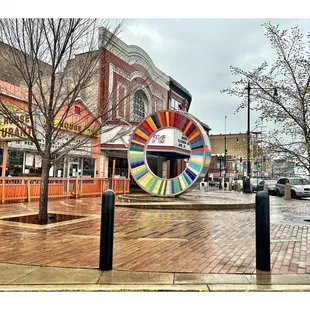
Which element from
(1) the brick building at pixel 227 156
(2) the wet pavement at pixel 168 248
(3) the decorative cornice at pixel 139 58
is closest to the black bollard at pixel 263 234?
(2) the wet pavement at pixel 168 248

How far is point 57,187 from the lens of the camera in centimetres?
1666

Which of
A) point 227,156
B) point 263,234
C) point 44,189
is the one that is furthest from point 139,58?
point 227,156

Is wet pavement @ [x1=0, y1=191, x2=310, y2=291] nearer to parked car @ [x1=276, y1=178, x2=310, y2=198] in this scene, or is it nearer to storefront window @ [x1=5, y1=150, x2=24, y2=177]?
storefront window @ [x1=5, y1=150, x2=24, y2=177]

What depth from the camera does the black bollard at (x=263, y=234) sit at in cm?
491

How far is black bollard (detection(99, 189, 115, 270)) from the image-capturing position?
482 centimetres

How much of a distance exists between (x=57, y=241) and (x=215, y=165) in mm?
74671

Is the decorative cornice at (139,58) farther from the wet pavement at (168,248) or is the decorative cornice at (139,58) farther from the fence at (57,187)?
the wet pavement at (168,248)

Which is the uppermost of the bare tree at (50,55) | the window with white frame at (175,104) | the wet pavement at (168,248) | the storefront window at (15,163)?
the window with white frame at (175,104)

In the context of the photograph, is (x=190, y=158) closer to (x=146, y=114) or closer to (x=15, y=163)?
(x=15, y=163)

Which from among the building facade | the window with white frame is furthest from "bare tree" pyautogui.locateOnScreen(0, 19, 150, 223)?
the window with white frame

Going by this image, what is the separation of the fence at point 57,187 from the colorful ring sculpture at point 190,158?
4.09 metres

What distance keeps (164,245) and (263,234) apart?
2259mm

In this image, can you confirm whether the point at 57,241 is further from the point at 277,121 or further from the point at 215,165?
the point at 215,165
